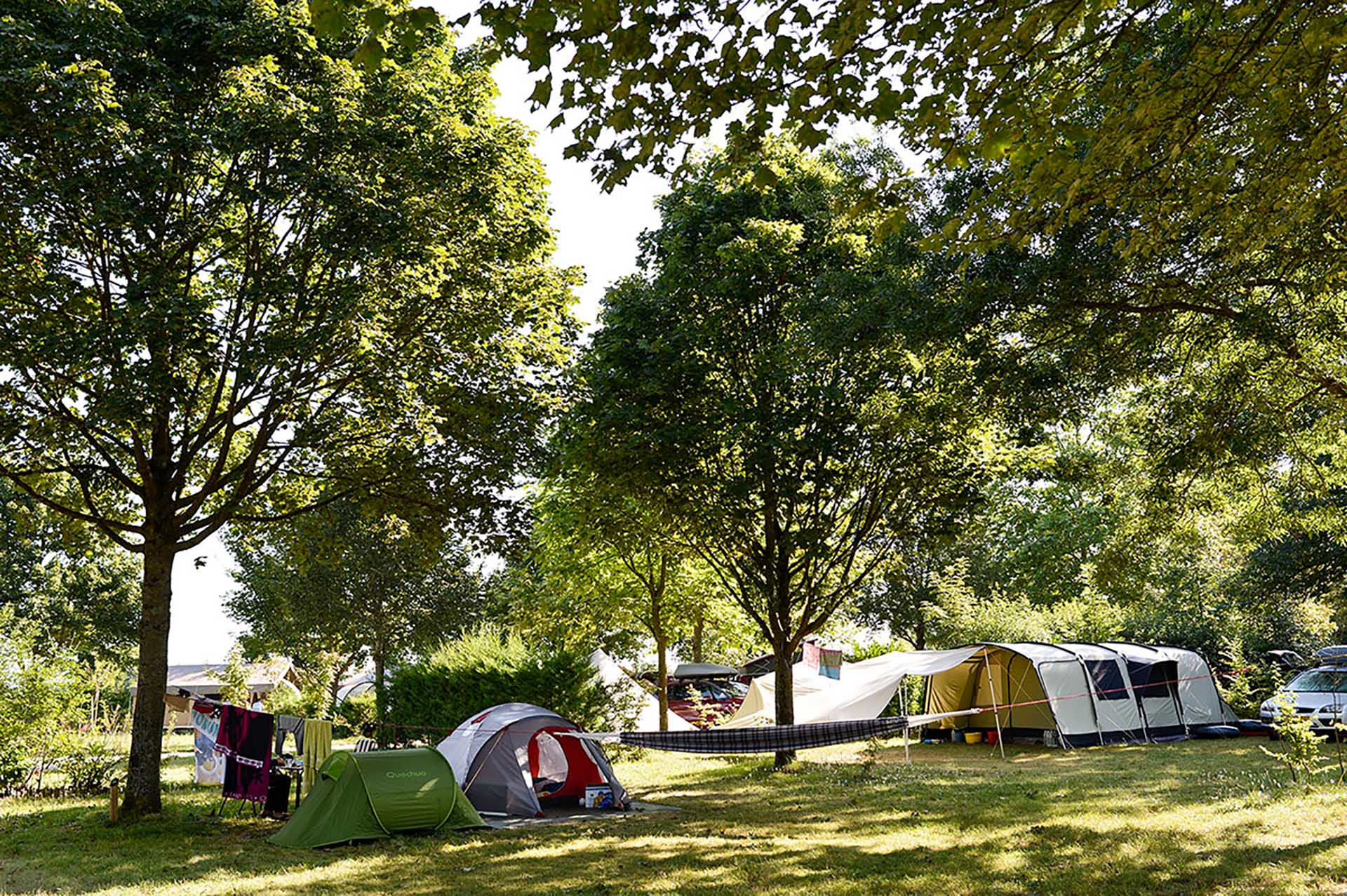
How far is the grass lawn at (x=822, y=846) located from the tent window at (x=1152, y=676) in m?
5.48

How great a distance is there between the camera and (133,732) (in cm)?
1188

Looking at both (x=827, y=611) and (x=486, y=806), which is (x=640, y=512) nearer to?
(x=827, y=611)

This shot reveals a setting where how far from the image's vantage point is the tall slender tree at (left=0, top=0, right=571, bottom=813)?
9.57m

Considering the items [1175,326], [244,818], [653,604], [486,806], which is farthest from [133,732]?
[1175,326]

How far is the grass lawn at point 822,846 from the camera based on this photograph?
7.74 m

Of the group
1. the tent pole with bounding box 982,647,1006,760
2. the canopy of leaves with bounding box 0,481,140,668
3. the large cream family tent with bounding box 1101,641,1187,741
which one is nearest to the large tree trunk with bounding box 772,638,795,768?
the tent pole with bounding box 982,647,1006,760

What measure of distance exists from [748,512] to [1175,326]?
22.7 feet

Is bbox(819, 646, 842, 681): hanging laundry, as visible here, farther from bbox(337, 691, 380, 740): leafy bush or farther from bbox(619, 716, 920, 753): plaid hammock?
bbox(619, 716, 920, 753): plaid hammock

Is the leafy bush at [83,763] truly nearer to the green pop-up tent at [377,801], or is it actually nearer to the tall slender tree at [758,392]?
the green pop-up tent at [377,801]

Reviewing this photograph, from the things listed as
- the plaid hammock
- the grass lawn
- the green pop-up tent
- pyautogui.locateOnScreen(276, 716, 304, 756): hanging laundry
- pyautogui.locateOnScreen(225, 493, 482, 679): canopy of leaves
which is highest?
pyautogui.locateOnScreen(225, 493, 482, 679): canopy of leaves

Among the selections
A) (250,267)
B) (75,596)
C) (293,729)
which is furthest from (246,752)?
(75,596)

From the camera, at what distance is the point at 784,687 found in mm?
16125

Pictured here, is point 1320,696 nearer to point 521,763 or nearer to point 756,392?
point 756,392

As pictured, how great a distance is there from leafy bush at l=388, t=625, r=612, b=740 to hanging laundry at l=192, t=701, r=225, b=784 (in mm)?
5317
